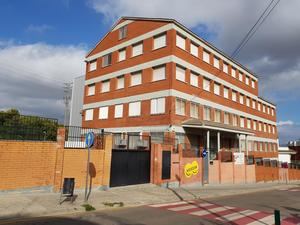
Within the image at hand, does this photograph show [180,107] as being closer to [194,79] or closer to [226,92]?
[194,79]

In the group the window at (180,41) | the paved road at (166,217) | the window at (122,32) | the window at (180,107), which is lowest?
the paved road at (166,217)

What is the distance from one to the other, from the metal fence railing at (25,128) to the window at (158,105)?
13.9m

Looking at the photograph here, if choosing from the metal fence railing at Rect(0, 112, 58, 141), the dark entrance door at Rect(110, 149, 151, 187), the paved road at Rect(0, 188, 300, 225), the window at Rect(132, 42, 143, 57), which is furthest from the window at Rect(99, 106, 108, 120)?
the paved road at Rect(0, 188, 300, 225)

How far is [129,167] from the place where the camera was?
752 inches

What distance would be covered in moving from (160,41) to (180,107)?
703 cm

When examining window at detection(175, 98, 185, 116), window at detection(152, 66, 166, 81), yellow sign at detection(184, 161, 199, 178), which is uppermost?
window at detection(152, 66, 166, 81)

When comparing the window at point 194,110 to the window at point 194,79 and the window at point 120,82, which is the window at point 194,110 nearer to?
the window at point 194,79

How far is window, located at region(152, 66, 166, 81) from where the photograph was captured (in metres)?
29.2

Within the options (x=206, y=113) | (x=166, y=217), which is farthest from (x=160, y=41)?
(x=166, y=217)

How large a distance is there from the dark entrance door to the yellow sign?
4229 mm

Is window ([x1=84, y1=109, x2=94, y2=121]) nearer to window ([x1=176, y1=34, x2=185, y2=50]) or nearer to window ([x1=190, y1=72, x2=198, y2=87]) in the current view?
window ([x1=190, y1=72, x2=198, y2=87])

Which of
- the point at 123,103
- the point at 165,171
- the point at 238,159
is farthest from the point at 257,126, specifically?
the point at 165,171

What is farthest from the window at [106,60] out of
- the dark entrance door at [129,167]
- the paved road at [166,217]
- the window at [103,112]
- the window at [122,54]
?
the paved road at [166,217]

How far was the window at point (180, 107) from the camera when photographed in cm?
2845
